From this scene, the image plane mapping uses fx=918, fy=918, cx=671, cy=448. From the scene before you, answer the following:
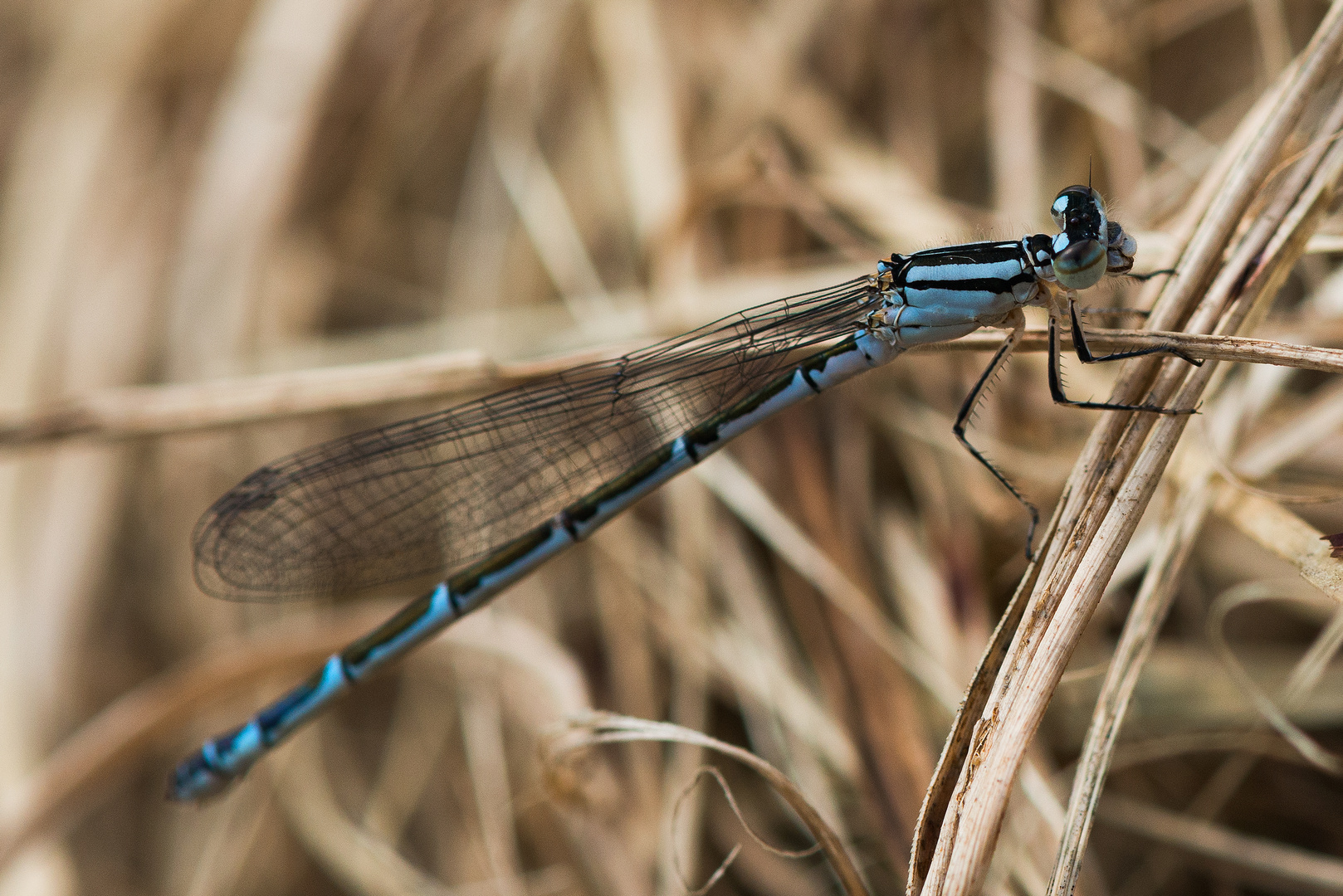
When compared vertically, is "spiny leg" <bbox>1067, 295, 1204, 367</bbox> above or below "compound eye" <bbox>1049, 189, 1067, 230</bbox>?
below

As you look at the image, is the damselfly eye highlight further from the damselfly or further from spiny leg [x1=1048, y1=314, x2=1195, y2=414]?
spiny leg [x1=1048, y1=314, x2=1195, y2=414]

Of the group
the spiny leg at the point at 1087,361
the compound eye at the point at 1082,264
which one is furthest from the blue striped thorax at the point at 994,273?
the spiny leg at the point at 1087,361

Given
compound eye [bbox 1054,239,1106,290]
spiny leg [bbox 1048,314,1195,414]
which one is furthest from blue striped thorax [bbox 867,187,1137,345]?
spiny leg [bbox 1048,314,1195,414]

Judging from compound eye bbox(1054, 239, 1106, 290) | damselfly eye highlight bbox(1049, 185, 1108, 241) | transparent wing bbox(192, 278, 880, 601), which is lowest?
transparent wing bbox(192, 278, 880, 601)

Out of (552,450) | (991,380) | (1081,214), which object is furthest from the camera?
(552,450)

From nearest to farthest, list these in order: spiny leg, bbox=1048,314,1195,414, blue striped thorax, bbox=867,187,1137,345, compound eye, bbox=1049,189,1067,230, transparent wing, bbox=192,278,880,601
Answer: spiny leg, bbox=1048,314,1195,414 → blue striped thorax, bbox=867,187,1137,345 → compound eye, bbox=1049,189,1067,230 → transparent wing, bbox=192,278,880,601

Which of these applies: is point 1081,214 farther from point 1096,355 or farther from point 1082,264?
point 1096,355

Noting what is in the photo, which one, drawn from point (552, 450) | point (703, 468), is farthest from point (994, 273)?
point (552, 450)
